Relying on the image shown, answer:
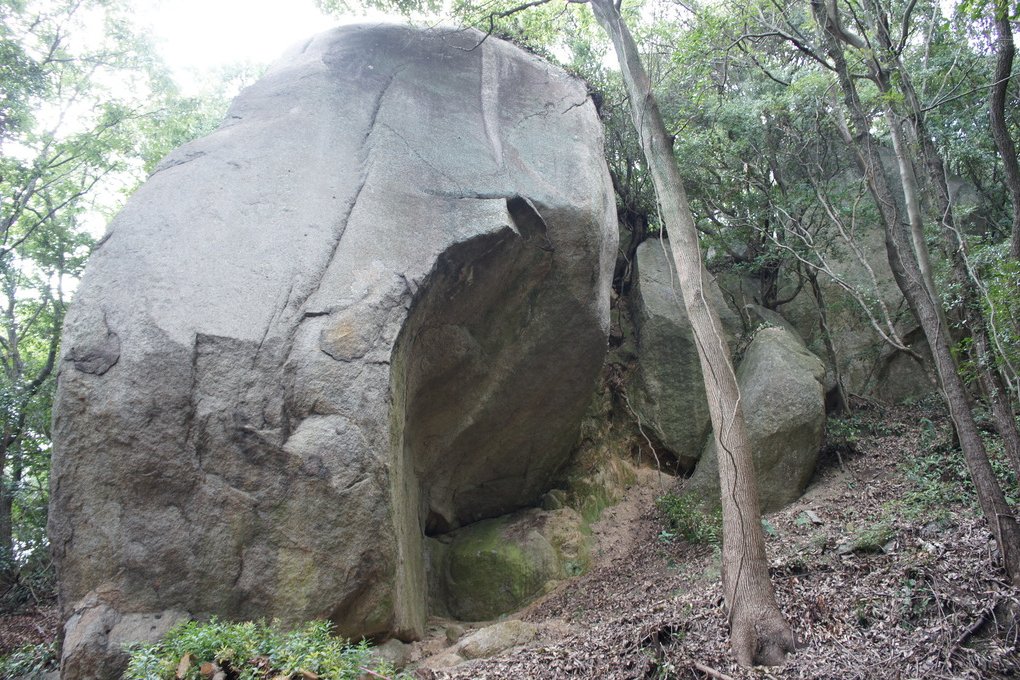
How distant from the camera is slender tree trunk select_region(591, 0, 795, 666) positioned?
5.87 metres

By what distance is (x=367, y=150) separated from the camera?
8531 millimetres

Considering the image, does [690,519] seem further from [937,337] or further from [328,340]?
[328,340]

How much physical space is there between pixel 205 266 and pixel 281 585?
10.8 feet

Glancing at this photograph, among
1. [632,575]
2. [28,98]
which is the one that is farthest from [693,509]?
[28,98]

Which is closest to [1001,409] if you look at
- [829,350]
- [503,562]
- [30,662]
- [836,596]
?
[836,596]

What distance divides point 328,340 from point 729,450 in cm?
401

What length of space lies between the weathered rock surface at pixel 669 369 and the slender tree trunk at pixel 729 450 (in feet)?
11.3

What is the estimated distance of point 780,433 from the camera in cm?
999

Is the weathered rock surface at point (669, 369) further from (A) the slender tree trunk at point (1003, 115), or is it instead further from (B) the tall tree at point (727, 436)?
(A) the slender tree trunk at point (1003, 115)

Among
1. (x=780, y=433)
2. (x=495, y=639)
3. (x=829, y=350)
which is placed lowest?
(x=495, y=639)

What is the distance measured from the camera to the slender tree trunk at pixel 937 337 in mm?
6090

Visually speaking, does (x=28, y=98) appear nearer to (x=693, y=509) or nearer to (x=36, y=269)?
(x=36, y=269)

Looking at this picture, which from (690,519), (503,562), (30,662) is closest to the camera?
(30,662)

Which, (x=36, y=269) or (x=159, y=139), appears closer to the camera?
(x=36, y=269)
